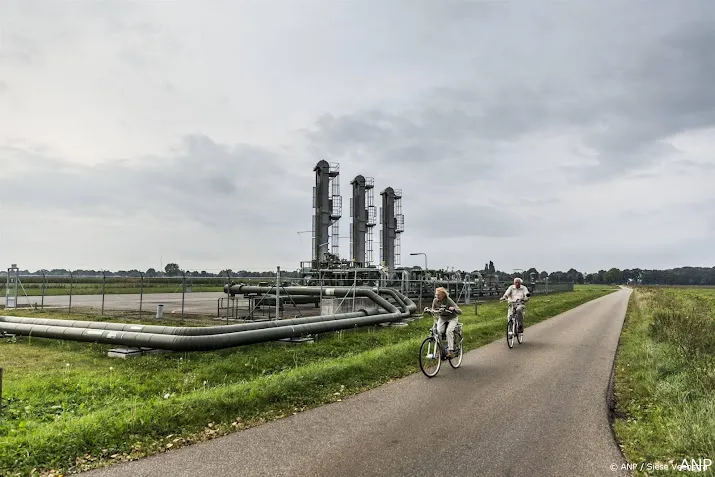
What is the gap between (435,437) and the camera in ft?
19.7

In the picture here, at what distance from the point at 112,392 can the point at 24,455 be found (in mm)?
3307

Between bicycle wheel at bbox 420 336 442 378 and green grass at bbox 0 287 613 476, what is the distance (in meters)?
0.57

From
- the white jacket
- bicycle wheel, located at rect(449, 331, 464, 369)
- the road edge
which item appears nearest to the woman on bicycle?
bicycle wheel, located at rect(449, 331, 464, 369)

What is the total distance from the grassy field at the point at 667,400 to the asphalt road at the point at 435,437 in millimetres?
318

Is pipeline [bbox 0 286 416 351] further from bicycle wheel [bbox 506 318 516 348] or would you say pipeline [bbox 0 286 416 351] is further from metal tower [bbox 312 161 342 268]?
metal tower [bbox 312 161 342 268]

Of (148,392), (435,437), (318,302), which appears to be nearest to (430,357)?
(435,437)

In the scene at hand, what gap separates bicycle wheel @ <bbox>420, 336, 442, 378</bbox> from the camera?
9.62 meters

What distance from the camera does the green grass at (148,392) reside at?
5.67 metres

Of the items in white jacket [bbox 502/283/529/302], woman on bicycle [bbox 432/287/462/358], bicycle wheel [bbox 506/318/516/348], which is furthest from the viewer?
white jacket [bbox 502/283/529/302]

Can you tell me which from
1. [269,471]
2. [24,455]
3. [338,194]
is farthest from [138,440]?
[338,194]

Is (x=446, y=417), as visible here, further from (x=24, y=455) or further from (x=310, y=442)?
(x=24, y=455)

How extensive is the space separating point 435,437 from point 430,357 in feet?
12.2

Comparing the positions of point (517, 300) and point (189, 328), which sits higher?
point (517, 300)

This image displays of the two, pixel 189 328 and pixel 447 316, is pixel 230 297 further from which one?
pixel 447 316
